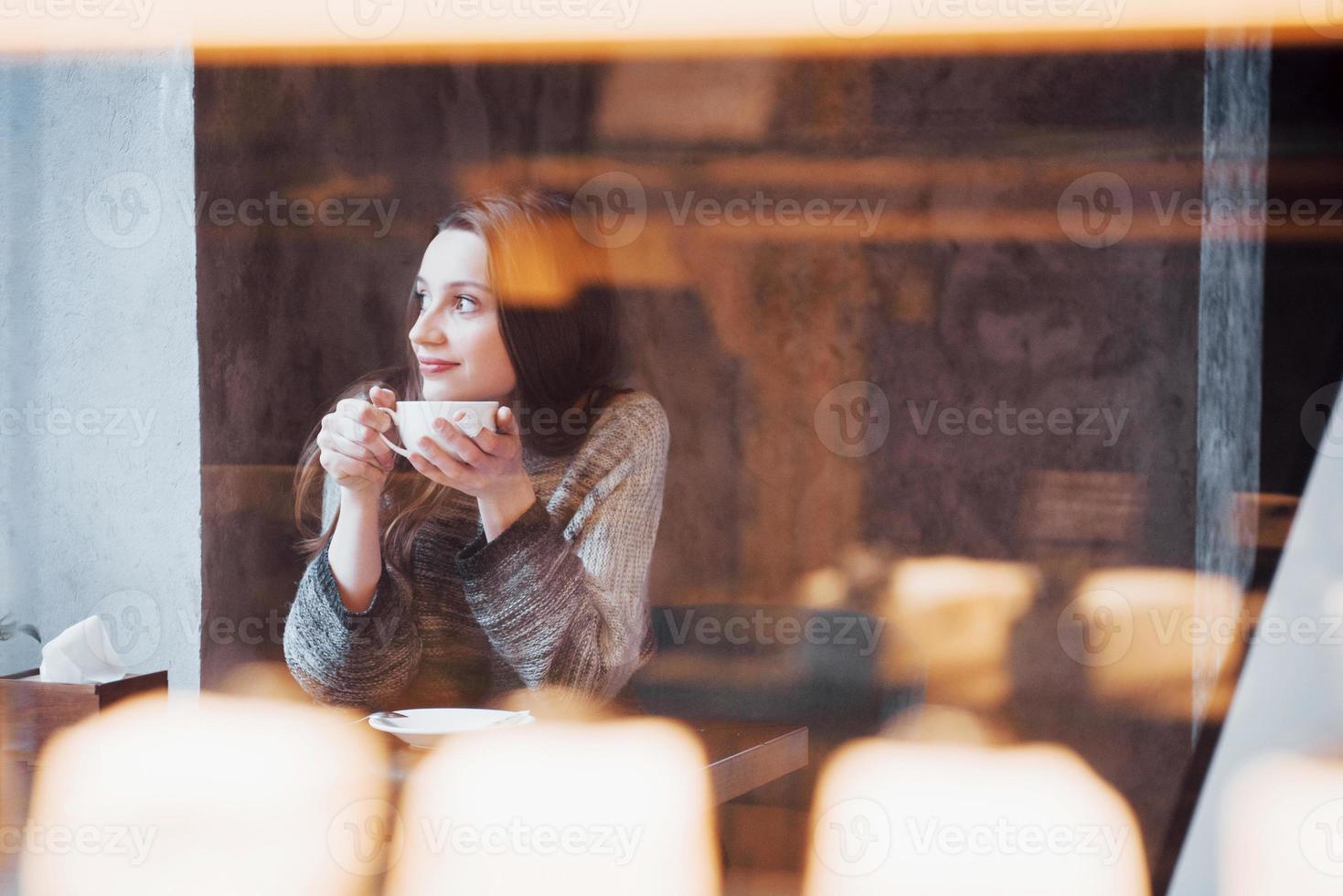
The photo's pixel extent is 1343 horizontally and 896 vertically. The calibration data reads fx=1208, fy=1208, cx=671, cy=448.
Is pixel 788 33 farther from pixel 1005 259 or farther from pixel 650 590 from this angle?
pixel 650 590

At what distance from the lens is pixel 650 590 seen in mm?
1947

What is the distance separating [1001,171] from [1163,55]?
318mm

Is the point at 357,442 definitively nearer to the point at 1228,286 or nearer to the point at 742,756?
the point at 742,756

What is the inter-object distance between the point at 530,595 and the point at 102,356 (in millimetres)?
935

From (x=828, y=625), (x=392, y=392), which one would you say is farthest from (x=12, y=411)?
(x=828, y=625)

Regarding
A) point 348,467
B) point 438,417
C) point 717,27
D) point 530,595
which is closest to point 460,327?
point 438,417

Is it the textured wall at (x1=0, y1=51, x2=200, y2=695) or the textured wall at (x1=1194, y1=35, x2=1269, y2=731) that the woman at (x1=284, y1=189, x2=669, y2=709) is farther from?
the textured wall at (x1=1194, y1=35, x2=1269, y2=731)

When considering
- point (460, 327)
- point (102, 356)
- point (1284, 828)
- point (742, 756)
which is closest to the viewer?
point (742, 756)

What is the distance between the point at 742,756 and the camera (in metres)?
1.47

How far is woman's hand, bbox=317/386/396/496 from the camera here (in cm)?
197

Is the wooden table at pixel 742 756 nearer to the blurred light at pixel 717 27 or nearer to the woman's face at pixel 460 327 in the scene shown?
the woman's face at pixel 460 327

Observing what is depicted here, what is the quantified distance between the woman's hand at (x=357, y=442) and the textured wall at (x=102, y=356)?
0.27 meters

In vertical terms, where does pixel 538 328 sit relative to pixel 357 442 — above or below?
above

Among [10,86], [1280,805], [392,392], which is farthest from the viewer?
[10,86]
